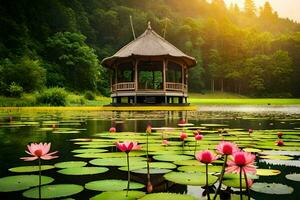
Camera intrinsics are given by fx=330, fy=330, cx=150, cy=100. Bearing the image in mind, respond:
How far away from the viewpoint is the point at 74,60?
112ft

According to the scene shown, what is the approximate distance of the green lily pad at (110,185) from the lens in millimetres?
1778

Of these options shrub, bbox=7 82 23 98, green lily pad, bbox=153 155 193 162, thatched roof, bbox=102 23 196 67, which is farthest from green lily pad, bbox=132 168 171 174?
shrub, bbox=7 82 23 98

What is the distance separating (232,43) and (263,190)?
6621 cm

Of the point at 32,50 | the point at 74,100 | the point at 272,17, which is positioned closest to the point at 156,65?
the point at 74,100

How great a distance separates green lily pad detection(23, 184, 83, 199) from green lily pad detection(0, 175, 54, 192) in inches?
3.7

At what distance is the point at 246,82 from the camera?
204 feet

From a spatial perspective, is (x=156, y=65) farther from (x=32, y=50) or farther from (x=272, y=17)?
(x=272, y=17)

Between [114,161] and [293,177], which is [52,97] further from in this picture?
[293,177]

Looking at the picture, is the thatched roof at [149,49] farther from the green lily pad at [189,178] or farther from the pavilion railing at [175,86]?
the green lily pad at [189,178]

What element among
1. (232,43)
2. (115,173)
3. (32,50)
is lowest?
(115,173)

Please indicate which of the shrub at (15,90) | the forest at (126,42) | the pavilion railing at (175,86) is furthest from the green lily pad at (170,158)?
the forest at (126,42)

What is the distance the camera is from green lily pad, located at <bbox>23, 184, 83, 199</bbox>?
1.62m

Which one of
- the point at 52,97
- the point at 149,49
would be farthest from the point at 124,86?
the point at 52,97

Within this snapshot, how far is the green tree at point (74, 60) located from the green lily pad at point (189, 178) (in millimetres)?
32044
